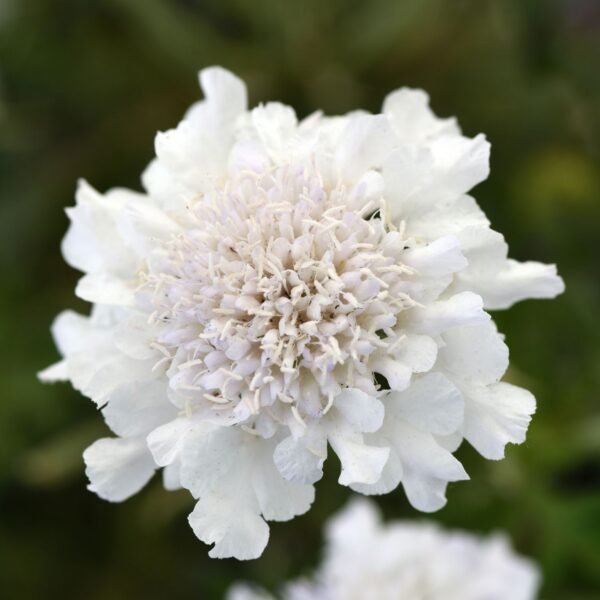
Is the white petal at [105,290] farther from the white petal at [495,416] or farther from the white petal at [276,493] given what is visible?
the white petal at [495,416]

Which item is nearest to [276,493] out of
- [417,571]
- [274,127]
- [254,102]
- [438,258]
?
[438,258]

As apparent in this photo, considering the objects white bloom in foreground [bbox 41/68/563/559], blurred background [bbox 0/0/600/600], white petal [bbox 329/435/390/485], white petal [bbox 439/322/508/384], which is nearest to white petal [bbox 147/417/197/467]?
white bloom in foreground [bbox 41/68/563/559]

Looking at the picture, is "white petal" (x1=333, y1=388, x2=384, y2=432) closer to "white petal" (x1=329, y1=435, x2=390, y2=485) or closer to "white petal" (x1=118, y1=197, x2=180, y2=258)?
"white petal" (x1=329, y1=435, x2=390, y2=485)

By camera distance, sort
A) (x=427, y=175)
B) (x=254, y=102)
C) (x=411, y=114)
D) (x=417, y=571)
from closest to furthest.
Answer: (x=427, y=175), (x=411, y=114), (x=417, y=571), (x=254, y=102)

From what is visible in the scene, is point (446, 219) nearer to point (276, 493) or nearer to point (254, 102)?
point (276, 493)

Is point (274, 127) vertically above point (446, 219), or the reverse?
point (274, 127)

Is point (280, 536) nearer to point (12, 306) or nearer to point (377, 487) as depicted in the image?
point (12, 306)
